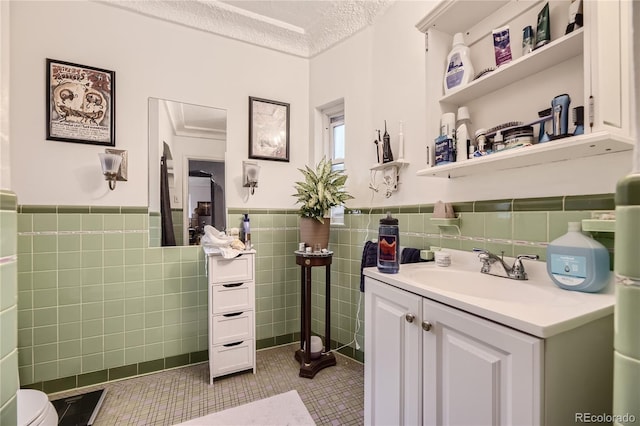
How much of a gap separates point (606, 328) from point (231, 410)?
73.8 inches

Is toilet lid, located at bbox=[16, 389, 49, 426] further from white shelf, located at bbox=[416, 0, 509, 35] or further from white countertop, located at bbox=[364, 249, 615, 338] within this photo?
white shelf, located at bbox=[416, 0, 509, 35]

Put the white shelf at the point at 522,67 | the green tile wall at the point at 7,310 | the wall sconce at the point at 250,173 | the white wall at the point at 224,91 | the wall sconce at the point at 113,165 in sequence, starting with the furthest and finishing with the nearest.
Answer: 1. the wall sconce at the point at 250,173
2. the wall sconce at the point at 113,165
3. the white wall at the point at 224,91
4. the white shelf at the point at 522,67
5. the green tile wall at the point at 7,310

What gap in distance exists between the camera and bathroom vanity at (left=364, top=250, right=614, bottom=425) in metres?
0.73

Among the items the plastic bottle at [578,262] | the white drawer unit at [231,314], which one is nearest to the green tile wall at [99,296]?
the white drawer unit at [231,314]

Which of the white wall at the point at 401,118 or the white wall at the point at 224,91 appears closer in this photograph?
the white wall at the point at 401,118

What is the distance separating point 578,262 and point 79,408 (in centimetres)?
268

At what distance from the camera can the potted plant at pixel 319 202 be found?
2213 mm

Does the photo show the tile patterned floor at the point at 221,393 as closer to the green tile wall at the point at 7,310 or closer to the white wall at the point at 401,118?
the white wall at the point at 401,118

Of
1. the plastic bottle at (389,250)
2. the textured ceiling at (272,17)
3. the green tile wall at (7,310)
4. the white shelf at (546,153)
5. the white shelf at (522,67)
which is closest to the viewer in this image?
the green tile wall at (7,310)

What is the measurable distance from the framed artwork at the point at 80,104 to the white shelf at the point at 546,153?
87.3 inches

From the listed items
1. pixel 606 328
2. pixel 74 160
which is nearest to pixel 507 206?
pixel 606 328

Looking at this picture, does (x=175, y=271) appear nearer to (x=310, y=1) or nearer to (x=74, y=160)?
(x=74, y=160)

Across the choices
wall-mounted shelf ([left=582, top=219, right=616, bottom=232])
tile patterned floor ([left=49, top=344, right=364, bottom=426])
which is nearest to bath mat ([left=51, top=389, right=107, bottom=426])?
tile patterned floor ([left=49, top=344, right=364, bottom=426])

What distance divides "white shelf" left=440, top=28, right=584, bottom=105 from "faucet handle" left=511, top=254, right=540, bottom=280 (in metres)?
0.79
